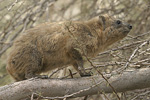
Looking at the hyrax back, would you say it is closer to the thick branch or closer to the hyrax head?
the hyrax head

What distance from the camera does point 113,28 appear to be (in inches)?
261

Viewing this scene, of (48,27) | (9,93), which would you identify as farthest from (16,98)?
(48,27)

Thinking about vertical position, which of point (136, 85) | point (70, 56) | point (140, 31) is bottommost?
point (140, 31)

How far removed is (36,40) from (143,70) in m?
2.13

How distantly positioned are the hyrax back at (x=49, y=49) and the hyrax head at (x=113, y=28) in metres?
0.42

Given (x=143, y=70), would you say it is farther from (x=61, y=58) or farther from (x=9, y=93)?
(x=9, y=93)

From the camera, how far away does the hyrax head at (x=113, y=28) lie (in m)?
6.49

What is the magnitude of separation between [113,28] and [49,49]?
1761mm

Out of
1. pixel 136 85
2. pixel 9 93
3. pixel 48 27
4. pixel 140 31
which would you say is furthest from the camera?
pixel 140 31

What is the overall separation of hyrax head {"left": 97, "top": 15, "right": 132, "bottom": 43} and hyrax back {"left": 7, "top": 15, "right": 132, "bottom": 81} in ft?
1.38

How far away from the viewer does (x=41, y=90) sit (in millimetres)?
4645

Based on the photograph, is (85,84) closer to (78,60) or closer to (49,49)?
(78,60)

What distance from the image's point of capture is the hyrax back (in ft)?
18.0

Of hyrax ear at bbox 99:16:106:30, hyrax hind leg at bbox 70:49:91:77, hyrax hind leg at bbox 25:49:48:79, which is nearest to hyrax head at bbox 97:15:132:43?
hyrax ear at bbox 99:16:106:30
